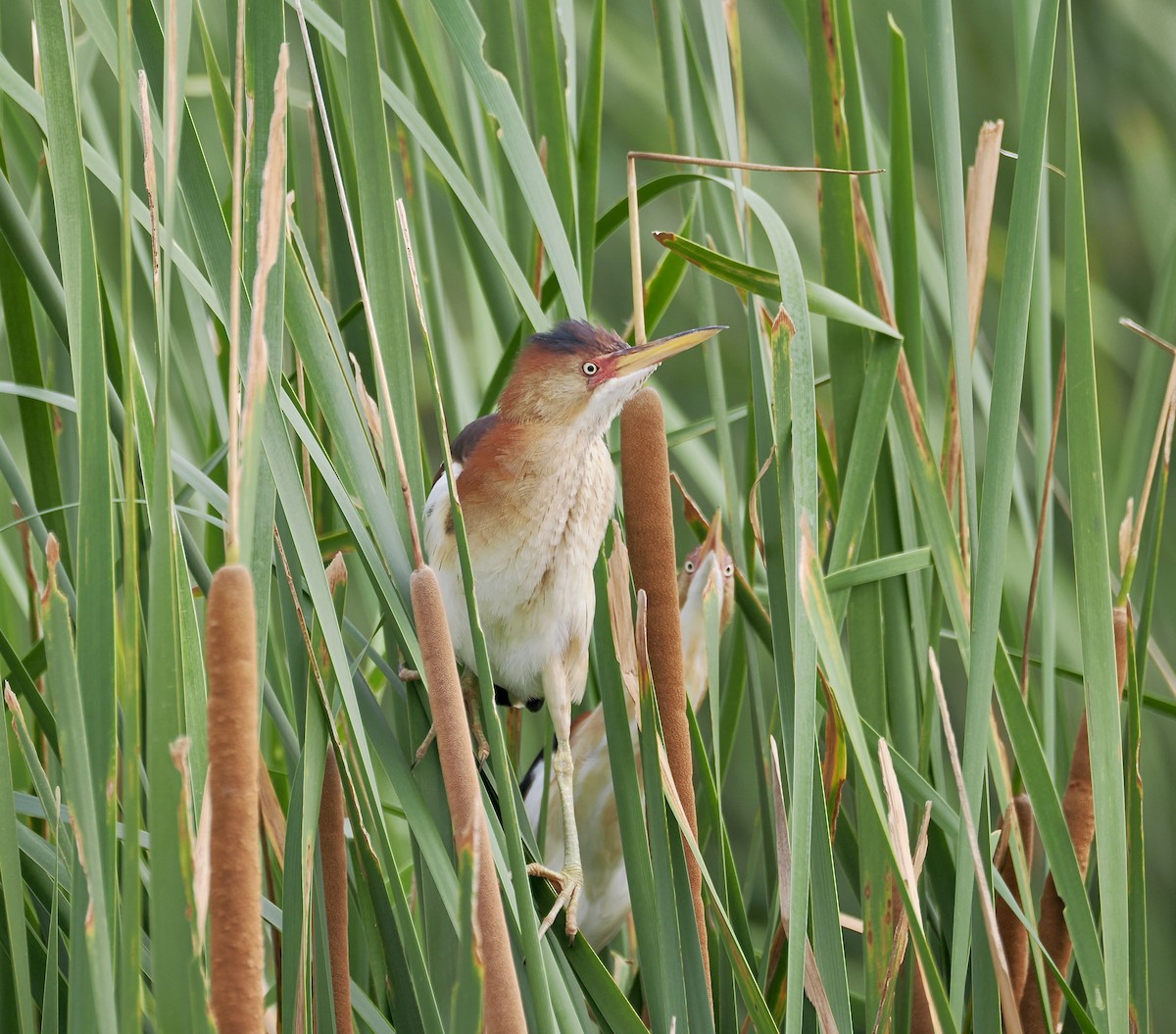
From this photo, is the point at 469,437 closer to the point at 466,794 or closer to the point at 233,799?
the point at 466,794

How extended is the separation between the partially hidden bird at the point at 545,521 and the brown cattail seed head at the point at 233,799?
1.90ft

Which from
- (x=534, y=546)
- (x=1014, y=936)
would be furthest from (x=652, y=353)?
(x=1014, y=936)

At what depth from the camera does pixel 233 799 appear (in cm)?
49

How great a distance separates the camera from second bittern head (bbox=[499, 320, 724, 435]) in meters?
1.08

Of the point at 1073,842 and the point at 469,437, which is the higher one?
the point at 469,437

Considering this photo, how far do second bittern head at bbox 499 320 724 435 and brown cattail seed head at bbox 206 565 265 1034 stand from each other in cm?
61

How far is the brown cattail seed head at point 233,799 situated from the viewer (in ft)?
1.59

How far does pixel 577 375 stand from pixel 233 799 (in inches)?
26.8

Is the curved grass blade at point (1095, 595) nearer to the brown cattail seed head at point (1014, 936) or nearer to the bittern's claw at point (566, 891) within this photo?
the brown cattail seed head at point (1014, 936)

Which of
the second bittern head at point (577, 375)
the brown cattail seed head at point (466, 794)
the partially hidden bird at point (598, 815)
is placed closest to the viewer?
the brown cattail seed head at point (466, 794)

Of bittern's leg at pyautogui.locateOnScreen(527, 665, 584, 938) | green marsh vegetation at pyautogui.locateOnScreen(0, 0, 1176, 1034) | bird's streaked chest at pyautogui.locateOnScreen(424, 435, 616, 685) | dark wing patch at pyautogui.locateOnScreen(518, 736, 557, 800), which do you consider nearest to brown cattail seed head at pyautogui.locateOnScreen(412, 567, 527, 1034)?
green marsh vegetation at pyautogui.locateOnScreen(0, 0, 1176, 1034)

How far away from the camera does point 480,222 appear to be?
0.88 m

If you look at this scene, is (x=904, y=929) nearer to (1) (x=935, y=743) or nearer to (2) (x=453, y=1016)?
(1) (x=935, y=743)

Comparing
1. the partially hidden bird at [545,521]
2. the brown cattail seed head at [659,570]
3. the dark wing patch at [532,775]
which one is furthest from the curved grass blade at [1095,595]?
the dark wing patch at [532,775]
